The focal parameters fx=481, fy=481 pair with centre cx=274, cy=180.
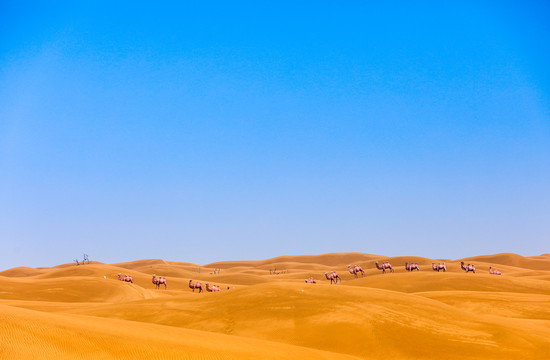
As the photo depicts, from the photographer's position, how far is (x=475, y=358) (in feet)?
47.1

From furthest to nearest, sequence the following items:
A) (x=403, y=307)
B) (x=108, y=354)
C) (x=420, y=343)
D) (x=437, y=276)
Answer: (x=437, y=276) → (x=403, y=307) → (x=420, y=343) → (x=108, y=354)

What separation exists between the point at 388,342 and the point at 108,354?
366 inches

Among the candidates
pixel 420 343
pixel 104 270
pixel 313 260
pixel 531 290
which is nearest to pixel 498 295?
pixel 531 290

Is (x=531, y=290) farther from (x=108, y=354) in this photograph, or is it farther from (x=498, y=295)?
(x=108, y=354)

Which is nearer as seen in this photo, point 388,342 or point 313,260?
point 388,342

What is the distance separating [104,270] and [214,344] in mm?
44126

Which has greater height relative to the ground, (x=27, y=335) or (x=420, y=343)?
(x=27, y=335)

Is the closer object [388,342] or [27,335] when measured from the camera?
[27,335]

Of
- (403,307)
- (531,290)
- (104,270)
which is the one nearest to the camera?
(403,307)

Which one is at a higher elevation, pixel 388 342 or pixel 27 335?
pixel 27 335

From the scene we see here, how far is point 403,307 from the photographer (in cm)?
1900

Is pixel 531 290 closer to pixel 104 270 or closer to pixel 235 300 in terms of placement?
pixel 235 300

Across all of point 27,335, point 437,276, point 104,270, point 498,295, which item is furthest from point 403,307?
point 104,270

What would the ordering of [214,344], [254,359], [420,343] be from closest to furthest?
[254,359] < [214,344] < [420,343]
